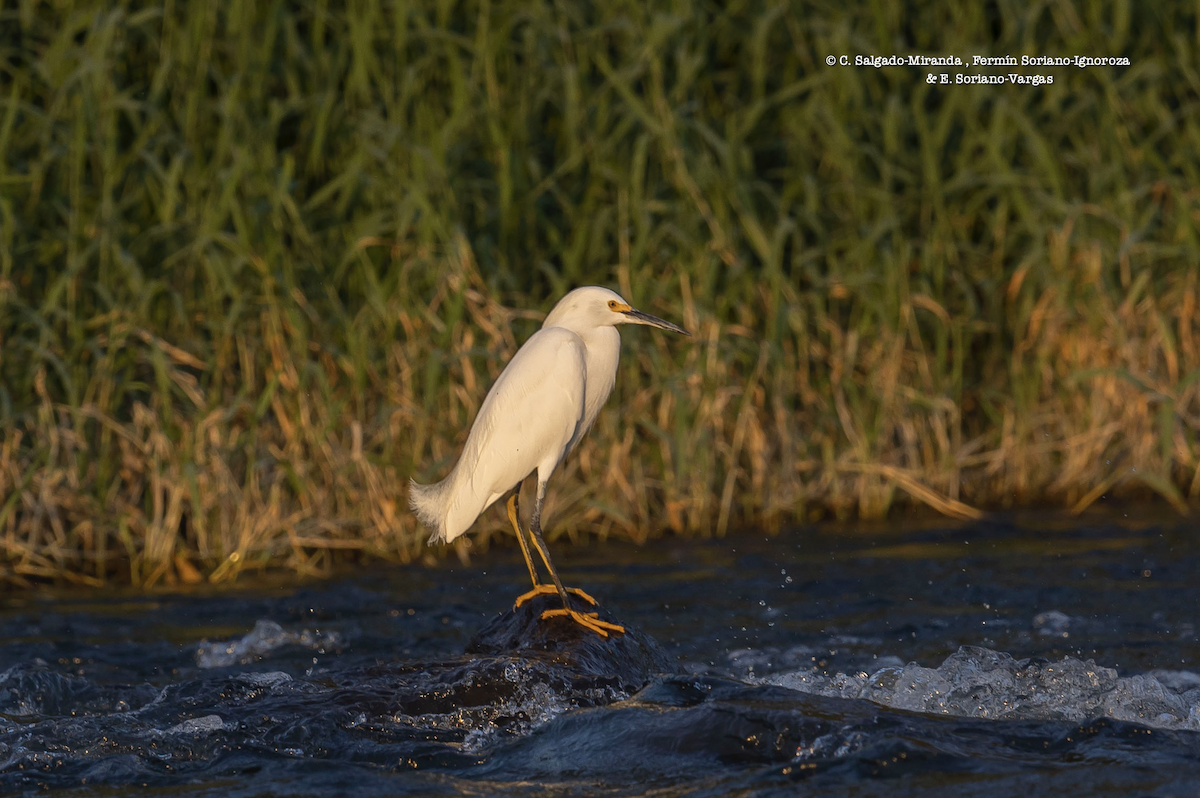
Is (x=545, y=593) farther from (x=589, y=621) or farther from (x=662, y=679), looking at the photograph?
(x=662, y=679)

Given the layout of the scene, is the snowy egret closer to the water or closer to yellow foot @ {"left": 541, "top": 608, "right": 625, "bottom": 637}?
yellow foot @ {"left": 541, "top": 608, "right": 625, "bottom": 637}

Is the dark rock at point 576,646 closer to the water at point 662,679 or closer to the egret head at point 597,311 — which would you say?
the water at point 662,679

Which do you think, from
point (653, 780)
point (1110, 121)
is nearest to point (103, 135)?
point (653, 780)

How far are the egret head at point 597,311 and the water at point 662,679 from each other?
899mm

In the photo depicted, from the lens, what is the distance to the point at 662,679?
12.1 ft

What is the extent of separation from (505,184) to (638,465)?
4.49ft

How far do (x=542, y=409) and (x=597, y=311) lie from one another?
35cm

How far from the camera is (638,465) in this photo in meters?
6.02

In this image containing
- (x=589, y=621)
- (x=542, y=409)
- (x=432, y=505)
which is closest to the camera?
(x=589, y=621)

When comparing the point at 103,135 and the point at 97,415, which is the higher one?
the point at 103,135

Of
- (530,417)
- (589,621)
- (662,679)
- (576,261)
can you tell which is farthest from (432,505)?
(576,261)

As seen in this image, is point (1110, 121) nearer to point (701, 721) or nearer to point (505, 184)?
point (505, 184)

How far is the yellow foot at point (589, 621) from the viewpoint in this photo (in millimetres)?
3947

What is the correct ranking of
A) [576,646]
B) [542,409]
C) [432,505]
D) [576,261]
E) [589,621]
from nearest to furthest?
[576,646] < [589,621] < [542,409] < [432,505] < [576,261]
